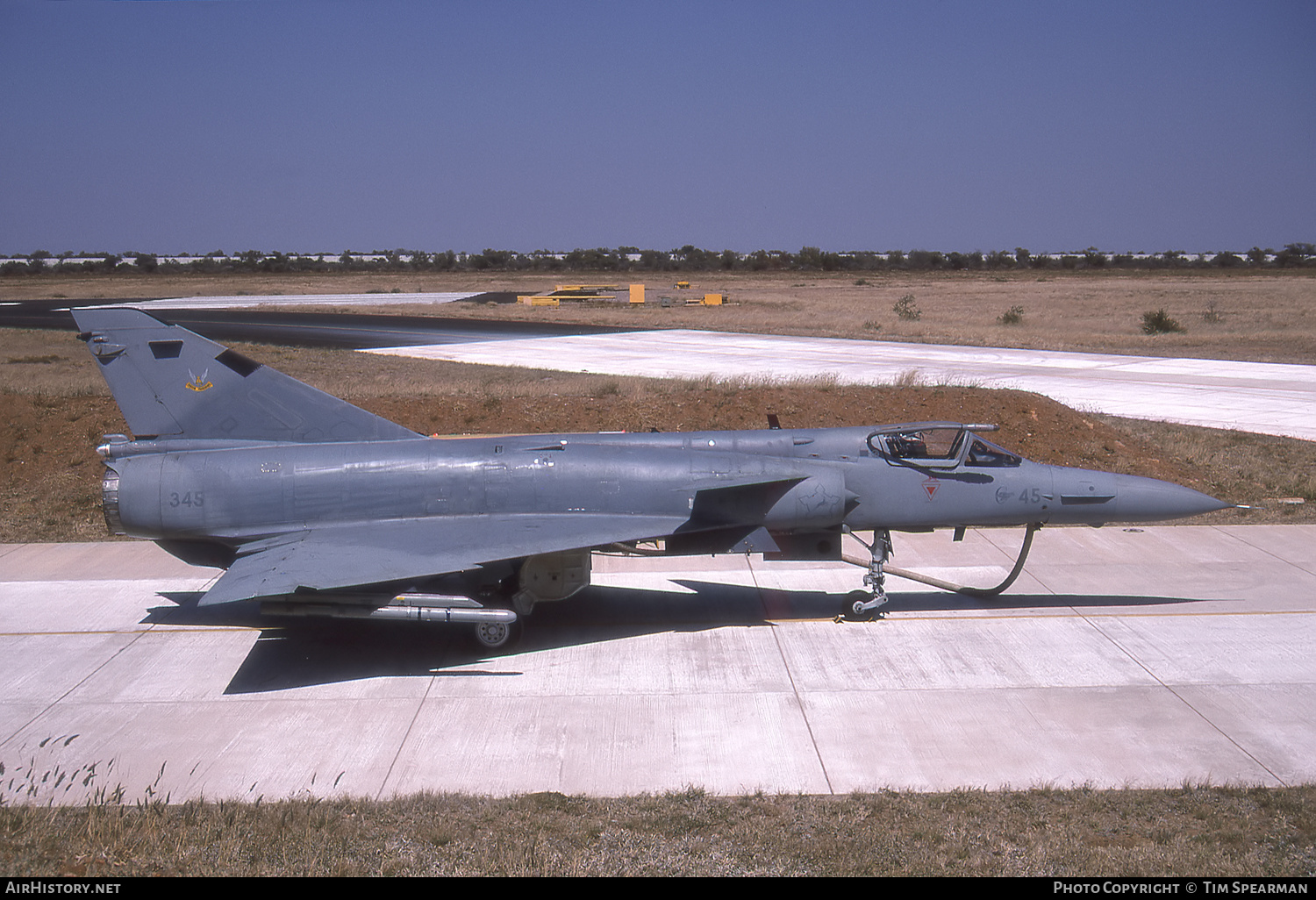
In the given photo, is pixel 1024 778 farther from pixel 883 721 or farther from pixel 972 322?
pixel 972 322

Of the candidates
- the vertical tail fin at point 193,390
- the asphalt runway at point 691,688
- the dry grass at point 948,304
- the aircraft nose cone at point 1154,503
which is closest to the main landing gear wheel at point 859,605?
the asphalt runway at point 691,688

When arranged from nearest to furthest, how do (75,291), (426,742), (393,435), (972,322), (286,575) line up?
(426,742), (286,575), (393,435), (972,322), (75,291)

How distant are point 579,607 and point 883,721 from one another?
4.29 metres

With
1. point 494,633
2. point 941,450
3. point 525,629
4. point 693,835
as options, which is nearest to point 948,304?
point 941,450

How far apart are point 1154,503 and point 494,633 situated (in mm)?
7208

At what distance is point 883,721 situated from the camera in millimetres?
8289

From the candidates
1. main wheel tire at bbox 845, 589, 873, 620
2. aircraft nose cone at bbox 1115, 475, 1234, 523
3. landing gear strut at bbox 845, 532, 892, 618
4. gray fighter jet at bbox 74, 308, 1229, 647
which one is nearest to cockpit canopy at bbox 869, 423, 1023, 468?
gray fighter jet at bbox 74, 308, 1229, 647

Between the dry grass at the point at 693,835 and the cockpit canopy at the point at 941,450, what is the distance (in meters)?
4.31

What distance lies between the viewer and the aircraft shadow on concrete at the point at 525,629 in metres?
9.62

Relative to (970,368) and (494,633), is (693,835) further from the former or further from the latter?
(970,368)

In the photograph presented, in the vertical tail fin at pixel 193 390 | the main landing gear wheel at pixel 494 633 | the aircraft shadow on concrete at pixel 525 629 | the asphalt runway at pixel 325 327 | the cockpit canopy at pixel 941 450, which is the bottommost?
the asphalt runway at pixel 325 327

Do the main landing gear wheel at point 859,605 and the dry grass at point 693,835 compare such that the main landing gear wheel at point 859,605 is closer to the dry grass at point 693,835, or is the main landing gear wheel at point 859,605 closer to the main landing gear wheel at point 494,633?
the main landing gear wheel at point 494,633

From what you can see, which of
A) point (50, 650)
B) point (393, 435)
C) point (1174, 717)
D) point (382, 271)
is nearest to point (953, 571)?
point (1174, 717)

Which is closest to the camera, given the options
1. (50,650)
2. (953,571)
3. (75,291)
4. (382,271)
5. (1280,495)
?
(50,650)
